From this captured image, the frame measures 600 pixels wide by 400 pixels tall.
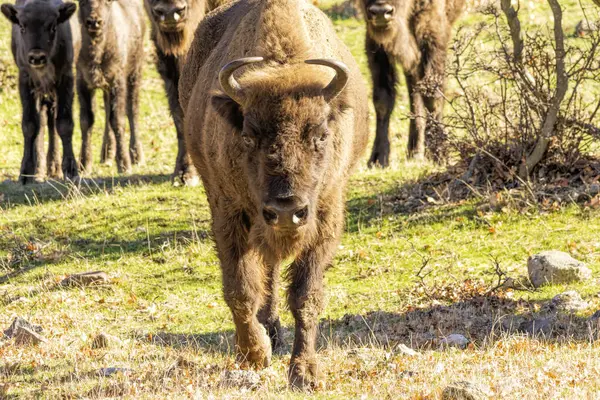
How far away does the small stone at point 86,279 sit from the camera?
8477mm

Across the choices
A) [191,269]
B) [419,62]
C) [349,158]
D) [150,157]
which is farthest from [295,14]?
[150,157]

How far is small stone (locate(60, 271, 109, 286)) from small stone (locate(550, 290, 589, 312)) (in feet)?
12.6

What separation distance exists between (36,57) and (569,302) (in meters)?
8.12

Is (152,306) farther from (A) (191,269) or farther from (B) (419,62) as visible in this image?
(B) (419,62)

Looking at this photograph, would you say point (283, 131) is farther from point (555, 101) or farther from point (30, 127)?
point (30, 127)

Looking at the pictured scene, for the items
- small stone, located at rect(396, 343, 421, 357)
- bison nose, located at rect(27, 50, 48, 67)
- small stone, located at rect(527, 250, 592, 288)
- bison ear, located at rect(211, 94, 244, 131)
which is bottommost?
small stone, located at rect(396, 343, 421, 357)

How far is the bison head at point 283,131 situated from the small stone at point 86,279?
3239mm

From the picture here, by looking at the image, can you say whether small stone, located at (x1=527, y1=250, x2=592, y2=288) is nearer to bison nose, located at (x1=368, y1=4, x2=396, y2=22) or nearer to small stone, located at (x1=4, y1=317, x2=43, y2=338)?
small stone, located at (x1=4, y1=317, x2=43, y2=338)

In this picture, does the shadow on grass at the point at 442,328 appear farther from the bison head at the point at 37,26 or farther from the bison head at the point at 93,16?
the bison head at the point at 93,16

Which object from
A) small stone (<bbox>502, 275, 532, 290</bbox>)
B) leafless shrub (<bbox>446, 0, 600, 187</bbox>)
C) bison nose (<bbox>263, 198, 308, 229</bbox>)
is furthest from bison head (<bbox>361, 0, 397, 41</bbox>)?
bison nose (<bbox>263, 198, 308, 229</bbox>)

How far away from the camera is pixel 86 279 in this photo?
8.49 meters

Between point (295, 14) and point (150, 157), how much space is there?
10.6 metres

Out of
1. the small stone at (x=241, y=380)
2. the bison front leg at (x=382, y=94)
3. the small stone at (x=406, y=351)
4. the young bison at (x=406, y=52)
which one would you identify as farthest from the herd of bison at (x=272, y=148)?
the bison front leg at (x=382, y=94)

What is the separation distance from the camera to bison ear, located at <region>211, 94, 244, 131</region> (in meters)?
5.67
